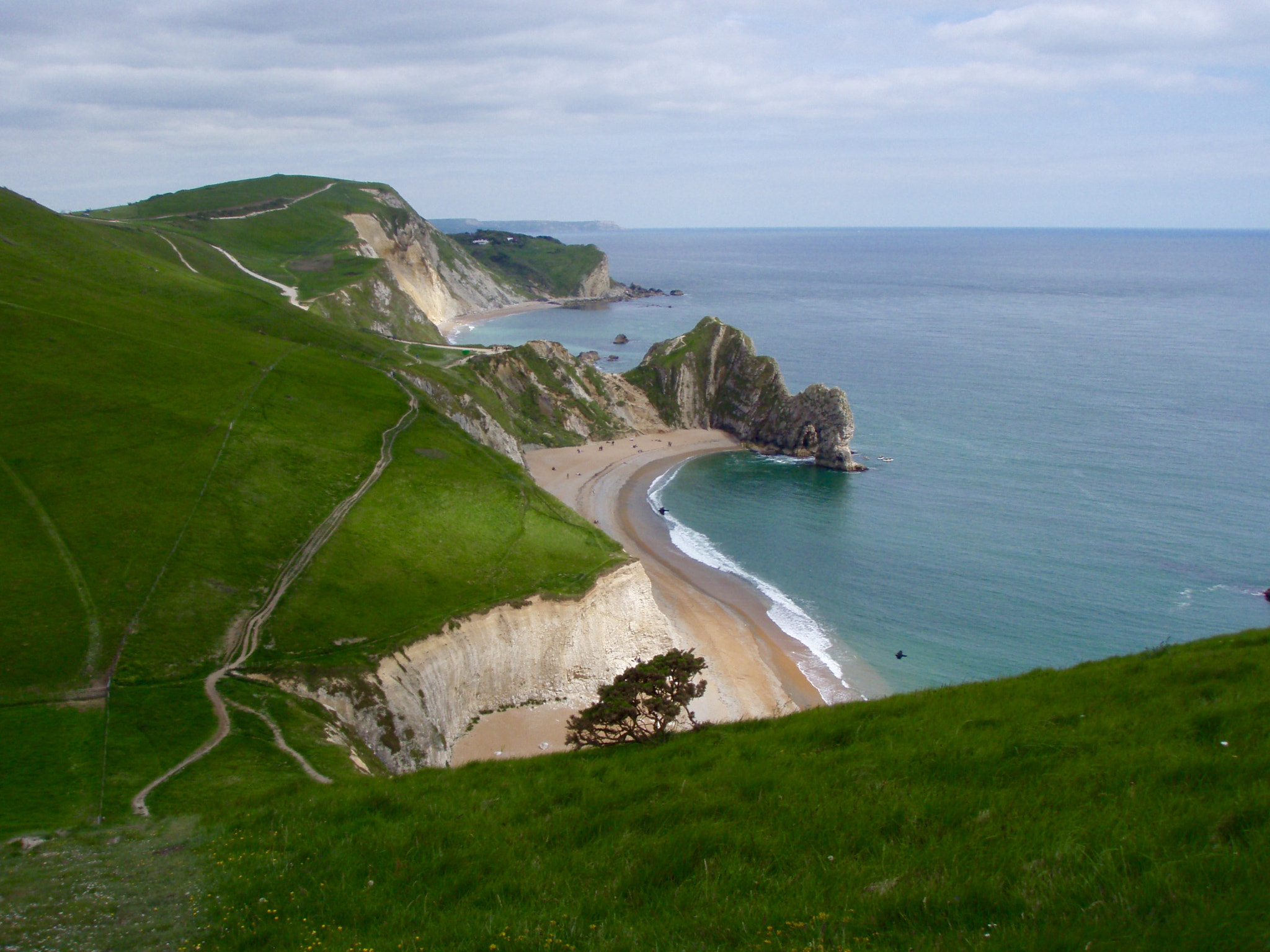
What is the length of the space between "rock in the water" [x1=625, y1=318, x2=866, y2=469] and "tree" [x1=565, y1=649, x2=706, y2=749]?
90.1 m

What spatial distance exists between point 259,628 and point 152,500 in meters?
13.2

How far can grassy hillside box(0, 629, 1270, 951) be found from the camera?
7.75 metres

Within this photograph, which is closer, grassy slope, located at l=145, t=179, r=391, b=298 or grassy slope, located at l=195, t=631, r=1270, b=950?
grassy slope, located at l=195, t=631, r=1270, b=950

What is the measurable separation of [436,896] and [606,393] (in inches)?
4535

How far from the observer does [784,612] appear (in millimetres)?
63750

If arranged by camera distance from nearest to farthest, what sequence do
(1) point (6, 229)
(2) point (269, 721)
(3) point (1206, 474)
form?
(2) point (269, 721) → (1) point (6, 229) → (3) point (1206, 474)

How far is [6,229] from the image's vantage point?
3253 inches

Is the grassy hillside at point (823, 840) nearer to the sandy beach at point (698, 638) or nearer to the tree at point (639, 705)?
the tree at point (639, 705)

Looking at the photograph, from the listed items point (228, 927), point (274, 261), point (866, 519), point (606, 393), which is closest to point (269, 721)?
point (228, 927)

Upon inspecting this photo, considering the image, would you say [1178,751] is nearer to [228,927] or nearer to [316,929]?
[316,929]

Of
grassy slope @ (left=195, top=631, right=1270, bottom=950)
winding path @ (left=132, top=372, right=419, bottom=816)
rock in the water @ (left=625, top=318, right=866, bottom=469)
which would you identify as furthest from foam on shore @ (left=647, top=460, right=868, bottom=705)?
grassy slope @ (left=195, top=631, right=1270, bottom=950)

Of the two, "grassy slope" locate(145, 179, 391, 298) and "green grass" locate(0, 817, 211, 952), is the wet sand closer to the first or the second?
"green grass" locate(0, 817, 211, 952)

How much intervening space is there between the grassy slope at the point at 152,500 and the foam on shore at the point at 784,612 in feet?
55.2

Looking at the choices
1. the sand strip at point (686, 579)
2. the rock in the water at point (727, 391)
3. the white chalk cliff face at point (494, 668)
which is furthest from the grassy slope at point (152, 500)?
the rock in the water at point (727, 391)
